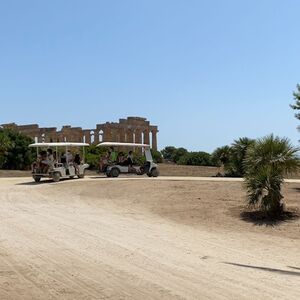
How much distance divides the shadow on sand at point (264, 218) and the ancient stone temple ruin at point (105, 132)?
50232 mm

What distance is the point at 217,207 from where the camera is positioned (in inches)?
674

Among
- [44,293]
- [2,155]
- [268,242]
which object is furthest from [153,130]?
[44,293]

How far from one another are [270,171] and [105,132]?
51191 mm

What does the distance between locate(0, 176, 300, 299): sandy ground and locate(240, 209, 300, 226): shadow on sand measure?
0.14 metres

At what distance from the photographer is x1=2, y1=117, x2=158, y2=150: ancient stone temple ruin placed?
66.2 metres

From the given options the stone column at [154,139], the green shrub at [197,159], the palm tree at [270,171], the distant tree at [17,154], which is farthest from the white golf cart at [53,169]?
the stone column at [154,139]

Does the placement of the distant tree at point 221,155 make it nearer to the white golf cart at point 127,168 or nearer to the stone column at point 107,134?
the white golf cart at point 127,168

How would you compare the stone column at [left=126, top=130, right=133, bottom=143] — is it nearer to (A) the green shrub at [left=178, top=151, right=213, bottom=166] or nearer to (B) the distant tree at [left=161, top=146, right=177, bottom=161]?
(B) the distant tree at [left=161, top=146, right=177, bottom=161]

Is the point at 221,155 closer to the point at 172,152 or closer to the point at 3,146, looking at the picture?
the point at 3,146

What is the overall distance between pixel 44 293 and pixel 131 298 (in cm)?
114

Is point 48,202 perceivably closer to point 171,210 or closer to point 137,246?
point 171,210

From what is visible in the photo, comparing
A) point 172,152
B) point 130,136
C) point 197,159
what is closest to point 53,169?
point 197,159

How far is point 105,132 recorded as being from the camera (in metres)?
66.1

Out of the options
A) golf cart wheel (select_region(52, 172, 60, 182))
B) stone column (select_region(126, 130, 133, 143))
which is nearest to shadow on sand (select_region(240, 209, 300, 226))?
golf cart wheel (select_region(52, 172, 60, 182))
